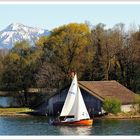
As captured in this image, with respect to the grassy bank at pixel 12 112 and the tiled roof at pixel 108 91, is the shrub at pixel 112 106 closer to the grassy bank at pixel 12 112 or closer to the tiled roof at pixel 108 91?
the tiled roof at pixel 108 91

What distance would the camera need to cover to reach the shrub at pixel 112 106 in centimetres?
7181

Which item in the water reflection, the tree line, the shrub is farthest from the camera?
the tree line

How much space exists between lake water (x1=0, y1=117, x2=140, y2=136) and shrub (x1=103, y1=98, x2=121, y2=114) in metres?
4.16

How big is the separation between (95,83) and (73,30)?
14.5 meters

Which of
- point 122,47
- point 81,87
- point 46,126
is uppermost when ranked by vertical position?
point 122,47

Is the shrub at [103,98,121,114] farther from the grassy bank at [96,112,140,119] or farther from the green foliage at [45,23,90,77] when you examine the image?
the green foliage at [45,23,90,77]

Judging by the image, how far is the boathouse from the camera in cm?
7450

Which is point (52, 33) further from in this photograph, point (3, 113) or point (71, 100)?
point (71, 100)

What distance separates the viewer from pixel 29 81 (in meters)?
94.0

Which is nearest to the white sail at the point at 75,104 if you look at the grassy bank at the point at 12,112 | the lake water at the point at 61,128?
the lake water at the point at 61,128

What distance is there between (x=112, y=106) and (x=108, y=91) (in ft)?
19.5

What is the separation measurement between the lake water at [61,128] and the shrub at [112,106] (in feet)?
13.7

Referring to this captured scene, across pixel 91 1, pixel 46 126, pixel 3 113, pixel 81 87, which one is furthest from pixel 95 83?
pixel 91 1

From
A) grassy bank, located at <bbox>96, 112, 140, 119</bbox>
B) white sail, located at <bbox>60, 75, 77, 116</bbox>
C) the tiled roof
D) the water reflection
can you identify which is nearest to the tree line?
the tiled roof
